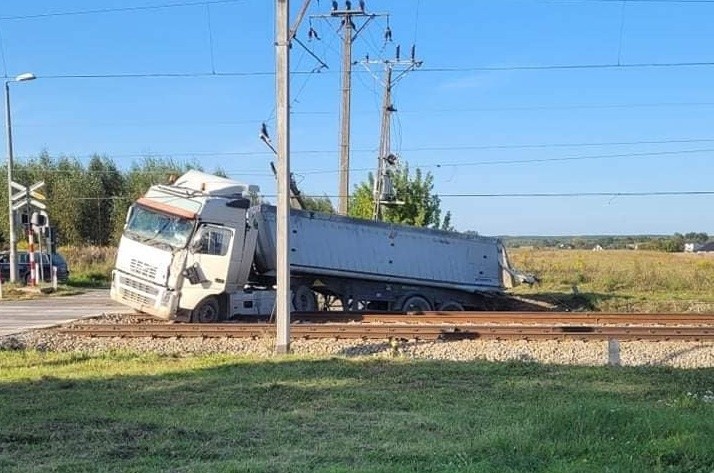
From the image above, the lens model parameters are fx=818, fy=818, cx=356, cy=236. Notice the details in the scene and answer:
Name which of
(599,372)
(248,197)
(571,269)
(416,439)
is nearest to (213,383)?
(416,439)

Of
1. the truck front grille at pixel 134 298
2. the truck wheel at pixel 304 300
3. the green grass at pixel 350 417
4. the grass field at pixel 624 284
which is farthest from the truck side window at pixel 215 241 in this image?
the grass field at pixel 624 284

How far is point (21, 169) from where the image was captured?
65.6 metres

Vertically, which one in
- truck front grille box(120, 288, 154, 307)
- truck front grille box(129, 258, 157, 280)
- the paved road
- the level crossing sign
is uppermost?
the level crossing sign

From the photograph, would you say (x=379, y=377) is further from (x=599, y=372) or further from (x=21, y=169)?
(x=21, y=169)

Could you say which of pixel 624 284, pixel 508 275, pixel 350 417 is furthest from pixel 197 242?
pixel 624 284

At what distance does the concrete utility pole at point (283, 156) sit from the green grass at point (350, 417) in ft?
4.98

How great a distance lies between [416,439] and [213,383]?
4716mm

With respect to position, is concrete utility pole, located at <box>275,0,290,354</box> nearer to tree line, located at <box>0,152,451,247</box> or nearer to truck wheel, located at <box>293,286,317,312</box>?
truck wheel, located at <box>293,286,317,312</box>

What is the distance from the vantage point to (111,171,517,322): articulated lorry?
20.1 m

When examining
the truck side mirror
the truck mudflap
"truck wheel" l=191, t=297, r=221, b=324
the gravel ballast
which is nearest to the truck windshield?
the truck side mirror

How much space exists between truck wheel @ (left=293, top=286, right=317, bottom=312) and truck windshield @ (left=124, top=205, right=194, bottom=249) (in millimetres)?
4270

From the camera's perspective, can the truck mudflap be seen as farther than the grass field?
No

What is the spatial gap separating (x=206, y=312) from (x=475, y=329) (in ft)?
23.6

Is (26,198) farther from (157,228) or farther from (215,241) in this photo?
(215,241)
